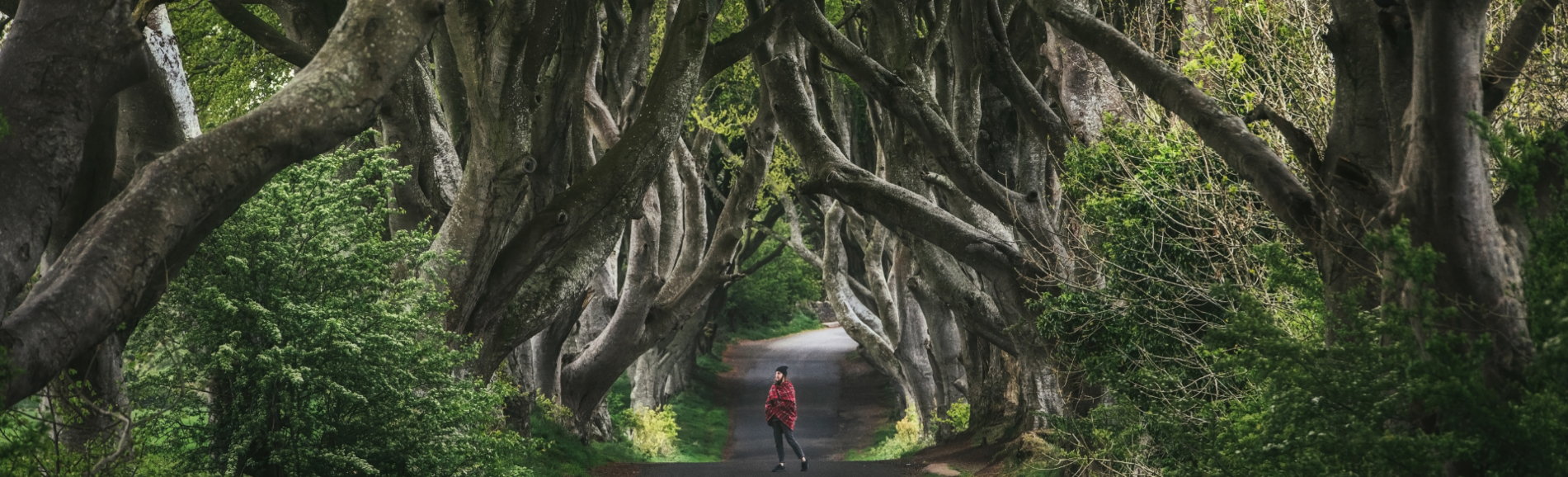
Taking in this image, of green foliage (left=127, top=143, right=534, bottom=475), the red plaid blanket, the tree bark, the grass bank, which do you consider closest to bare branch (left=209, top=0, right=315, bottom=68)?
green foliage (left=127, top=143, right=534, bottom=475)

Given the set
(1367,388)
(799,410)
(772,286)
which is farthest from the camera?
(772,286)

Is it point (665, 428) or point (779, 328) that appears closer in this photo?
point (665, 428)

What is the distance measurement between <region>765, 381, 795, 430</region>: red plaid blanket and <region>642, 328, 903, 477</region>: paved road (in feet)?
2.21

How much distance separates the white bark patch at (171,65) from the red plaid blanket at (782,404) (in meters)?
8.99

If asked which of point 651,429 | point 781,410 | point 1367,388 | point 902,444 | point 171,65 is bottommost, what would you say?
point 1367,388

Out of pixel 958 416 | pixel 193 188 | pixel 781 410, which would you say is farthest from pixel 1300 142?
pixel 958 416

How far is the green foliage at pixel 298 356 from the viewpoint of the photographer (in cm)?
634

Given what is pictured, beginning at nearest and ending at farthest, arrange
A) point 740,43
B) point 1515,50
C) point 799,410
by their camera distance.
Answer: point 1515,50 → point 740,43 → point 799,410

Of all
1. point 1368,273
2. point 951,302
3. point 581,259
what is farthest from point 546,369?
point 1368,273

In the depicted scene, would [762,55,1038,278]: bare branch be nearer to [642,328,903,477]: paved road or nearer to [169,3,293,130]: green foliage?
[642,328,903,477]: paved road

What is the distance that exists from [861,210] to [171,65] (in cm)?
572

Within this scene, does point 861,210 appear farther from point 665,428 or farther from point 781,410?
point 665,428

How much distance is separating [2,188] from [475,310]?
17.1ft

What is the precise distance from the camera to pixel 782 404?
15.8 metres
